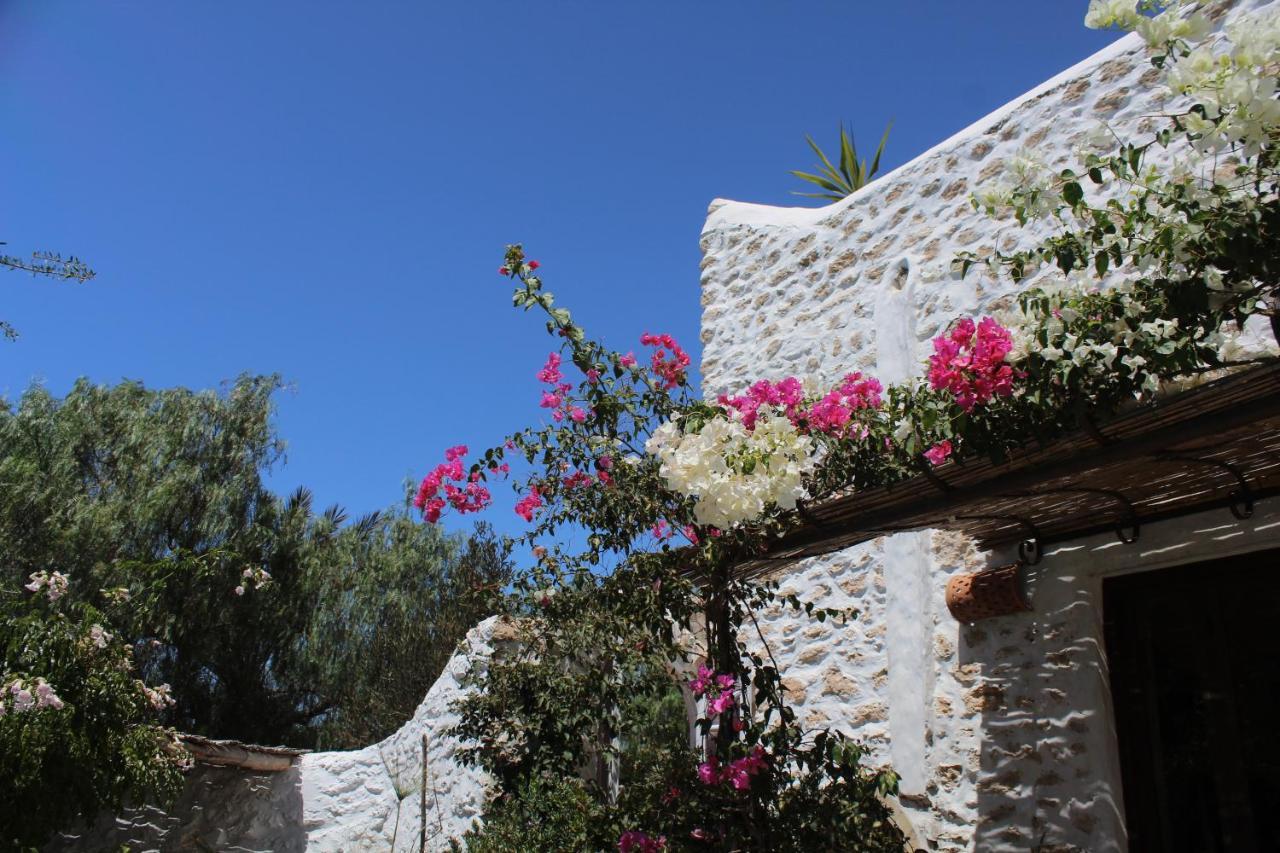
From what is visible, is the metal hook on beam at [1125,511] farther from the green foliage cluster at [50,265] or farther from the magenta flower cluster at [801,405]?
the green foliage cluster at [50,265]

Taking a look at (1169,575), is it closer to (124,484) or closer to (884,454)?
(884,454)

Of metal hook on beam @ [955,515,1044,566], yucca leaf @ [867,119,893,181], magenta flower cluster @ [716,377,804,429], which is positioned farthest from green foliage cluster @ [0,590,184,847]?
yucca leaf @ [867,119,893,181]

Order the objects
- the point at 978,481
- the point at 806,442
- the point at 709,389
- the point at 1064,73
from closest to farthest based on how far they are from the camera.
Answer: the point at 978,481 → the point at 806,442 → the point at 1064,73 → the point at 709,389

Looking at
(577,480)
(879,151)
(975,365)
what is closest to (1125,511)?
(975,365)

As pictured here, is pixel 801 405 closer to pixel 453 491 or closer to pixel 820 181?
pixel 453 491

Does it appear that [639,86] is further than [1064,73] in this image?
Yes

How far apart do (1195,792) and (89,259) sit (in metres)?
4.47

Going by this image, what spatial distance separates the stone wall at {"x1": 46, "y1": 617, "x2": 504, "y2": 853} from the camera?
6.19 metres

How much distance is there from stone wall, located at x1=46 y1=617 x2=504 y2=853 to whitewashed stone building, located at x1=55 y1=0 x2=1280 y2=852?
0.48 m

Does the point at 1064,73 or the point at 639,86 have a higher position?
the point at 639,86

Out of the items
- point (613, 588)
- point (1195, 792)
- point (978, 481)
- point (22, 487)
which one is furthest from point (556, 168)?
point (22, 487)

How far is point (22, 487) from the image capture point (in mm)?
10219

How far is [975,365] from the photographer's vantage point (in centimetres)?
245

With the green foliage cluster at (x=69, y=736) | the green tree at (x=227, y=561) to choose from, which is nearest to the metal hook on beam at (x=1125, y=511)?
the green foliage cluster at (x=69, y=736)
